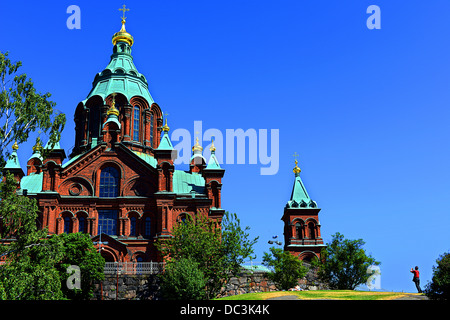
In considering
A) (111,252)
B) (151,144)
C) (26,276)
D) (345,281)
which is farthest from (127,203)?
(26,276)

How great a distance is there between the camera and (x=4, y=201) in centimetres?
2422

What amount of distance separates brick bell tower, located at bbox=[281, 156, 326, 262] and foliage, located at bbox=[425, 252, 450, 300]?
28987 mm

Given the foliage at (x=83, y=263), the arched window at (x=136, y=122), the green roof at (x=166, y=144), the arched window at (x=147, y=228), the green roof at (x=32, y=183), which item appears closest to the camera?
the foliage at (x=83, y=263)

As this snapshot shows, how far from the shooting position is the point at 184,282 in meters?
32.7

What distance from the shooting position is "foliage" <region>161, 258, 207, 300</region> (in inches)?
1278

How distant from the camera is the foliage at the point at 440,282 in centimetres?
2264

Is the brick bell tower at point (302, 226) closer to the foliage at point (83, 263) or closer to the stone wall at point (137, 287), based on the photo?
the stone wall at point (137, 287)

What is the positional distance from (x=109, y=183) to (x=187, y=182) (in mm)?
7941

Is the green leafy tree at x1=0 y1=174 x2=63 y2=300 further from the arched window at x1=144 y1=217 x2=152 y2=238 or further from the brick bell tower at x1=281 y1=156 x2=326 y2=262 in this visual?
the brick bell tower at x1=281 y1=156 x2=326 y2=262

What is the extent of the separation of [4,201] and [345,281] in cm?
2675

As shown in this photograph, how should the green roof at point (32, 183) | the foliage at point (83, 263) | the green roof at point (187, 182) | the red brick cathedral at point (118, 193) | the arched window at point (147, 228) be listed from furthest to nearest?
the green roof at point (187, 182), the green roof at point (32, 183), the arched window at point (147, 228), the red brick cathedral at point (118, 193), the foliage at point (83, 263)

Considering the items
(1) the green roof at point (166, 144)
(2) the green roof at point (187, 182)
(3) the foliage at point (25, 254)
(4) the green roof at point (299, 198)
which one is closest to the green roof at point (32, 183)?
(1) the green roof at point (166, 144)

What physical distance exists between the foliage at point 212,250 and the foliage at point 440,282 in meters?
16.0
